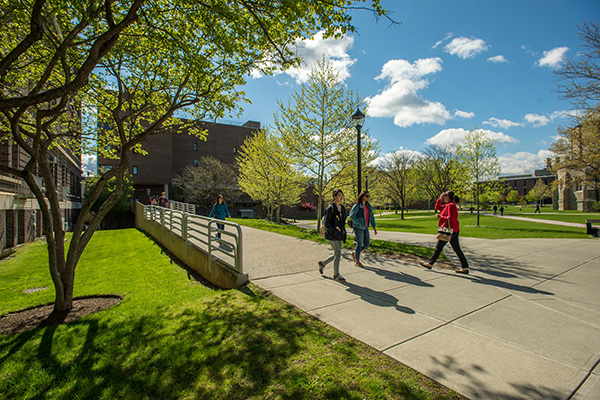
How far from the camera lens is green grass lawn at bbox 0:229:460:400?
258 centimetres

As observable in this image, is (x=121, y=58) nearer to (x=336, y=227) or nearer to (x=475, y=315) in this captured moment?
(x=336, y=227)

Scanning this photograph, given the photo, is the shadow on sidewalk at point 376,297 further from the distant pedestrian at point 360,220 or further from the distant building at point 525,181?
the distant building at point 525,181

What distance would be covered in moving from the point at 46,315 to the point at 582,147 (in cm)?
2653

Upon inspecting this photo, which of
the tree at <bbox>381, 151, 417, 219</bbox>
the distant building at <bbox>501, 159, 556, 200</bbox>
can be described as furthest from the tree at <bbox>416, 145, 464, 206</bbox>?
the distant building at <bbox>501, 159, 556, 200</bbox>

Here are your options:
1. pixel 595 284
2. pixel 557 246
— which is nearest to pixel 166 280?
pixel 595 284

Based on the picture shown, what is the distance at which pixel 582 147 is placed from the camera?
1898cm

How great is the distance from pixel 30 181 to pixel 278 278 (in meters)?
4.44

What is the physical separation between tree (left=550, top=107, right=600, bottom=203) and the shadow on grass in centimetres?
1870

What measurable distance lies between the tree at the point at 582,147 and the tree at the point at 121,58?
16.9m

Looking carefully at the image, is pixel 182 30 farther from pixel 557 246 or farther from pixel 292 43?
pixel 557 246

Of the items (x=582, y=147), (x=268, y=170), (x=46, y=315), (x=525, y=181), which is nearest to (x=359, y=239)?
(x=46, y=315)

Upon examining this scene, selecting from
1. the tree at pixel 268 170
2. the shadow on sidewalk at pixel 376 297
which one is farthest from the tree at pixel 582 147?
the shadow on sidewalk at pixel 376 297

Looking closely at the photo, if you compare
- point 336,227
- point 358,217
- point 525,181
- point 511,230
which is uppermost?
point 525,181

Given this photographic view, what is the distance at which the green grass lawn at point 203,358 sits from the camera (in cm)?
258
